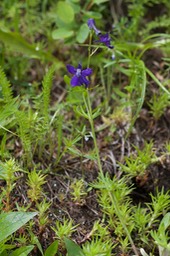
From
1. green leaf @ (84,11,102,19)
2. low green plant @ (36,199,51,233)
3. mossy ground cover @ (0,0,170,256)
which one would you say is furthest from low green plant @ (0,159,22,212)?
green leaf @ (84,11,102,19)

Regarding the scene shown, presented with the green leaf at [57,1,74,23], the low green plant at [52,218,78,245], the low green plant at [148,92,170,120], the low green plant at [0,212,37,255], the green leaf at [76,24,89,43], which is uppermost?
the green leaf at [57,1,74,23]

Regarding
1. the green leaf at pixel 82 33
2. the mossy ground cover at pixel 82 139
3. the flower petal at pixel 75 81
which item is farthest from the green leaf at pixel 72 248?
the green leaf at pixel 82 33

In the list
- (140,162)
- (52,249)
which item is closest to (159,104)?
(140,162)

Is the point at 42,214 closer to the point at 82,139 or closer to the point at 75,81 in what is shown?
the point at 82,139

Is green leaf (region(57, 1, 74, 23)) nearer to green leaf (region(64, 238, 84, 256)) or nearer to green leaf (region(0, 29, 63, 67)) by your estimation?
green leaf (region(0, 29, 63, 67))

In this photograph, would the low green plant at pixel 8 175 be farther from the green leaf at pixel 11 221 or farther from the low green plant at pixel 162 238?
the low green plant at pixel 162 238

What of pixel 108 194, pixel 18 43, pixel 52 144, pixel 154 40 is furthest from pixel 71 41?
pixel 108 194

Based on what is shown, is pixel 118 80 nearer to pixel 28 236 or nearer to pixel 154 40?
pixel 154 40
